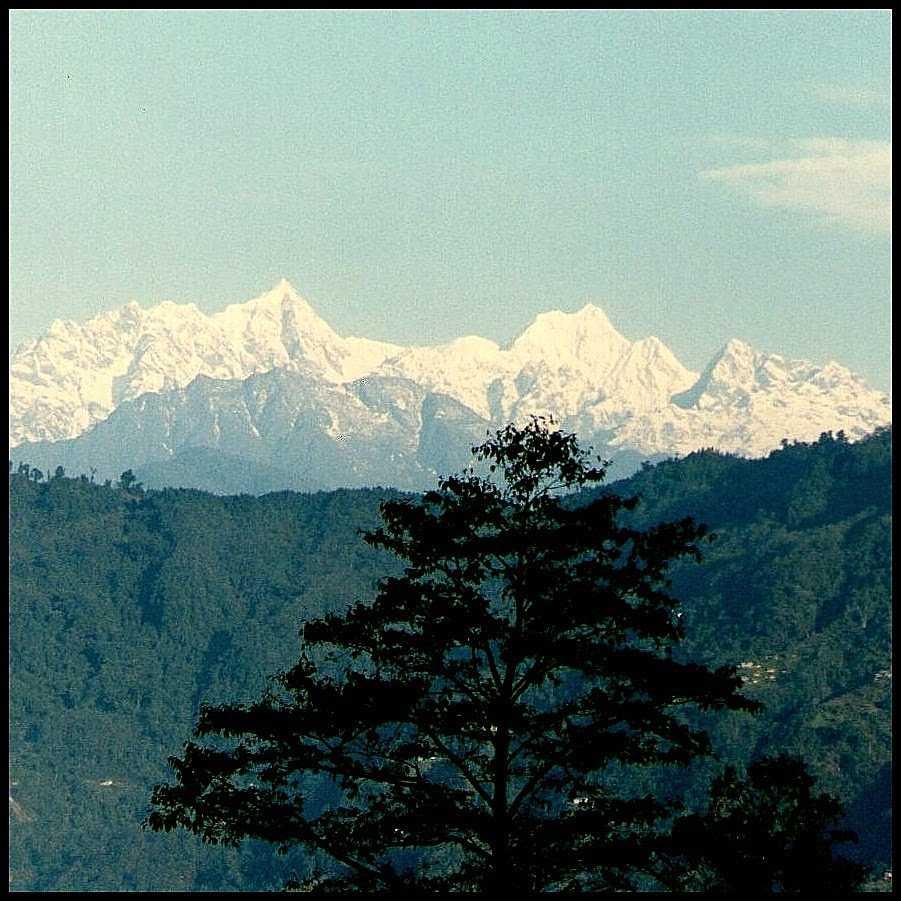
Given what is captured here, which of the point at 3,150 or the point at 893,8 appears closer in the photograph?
the point at 3,150

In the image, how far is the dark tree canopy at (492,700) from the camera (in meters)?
39.3

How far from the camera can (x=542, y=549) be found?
40.2 meters

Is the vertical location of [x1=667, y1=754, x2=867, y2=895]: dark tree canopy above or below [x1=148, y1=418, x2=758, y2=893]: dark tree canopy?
below

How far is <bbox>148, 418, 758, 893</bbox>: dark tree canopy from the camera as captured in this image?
39312 mm

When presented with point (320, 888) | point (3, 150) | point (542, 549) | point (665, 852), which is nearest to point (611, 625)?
point (542, 549)

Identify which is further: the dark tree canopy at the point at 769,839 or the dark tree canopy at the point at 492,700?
the dark tree canopy at the point at 769,839

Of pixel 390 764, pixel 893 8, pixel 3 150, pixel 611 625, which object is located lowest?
pixel 390 764

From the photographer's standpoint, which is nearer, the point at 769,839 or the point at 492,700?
the point at 492,700

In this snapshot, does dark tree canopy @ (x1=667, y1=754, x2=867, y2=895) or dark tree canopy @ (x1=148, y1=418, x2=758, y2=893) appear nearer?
dark tree canopy @ (x1=148, y1=418, x2=758, y2=893)

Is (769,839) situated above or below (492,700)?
below

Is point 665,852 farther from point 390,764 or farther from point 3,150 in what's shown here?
point 3,150

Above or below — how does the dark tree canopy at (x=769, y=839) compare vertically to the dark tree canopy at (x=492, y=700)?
below

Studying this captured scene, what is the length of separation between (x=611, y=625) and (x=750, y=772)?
9.59m

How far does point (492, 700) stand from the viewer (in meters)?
39.3
